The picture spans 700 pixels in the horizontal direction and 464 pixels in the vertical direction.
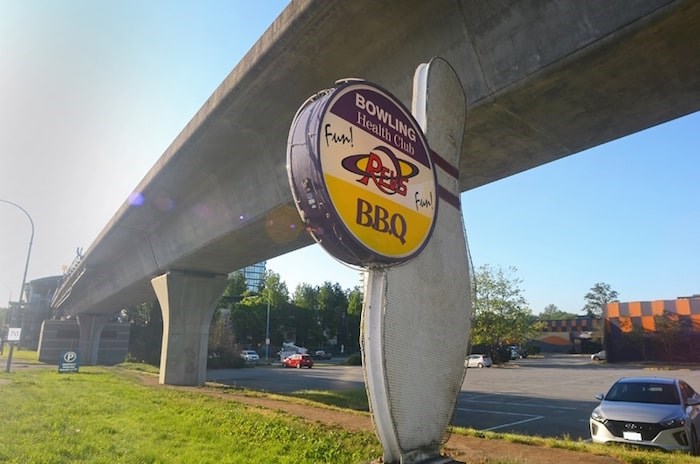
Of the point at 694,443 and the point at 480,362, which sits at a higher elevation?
the point at 694,443

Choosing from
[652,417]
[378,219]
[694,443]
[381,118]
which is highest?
[381,118]

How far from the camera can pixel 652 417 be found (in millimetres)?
8586

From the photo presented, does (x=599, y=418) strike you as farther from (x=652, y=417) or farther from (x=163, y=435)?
(x=163, y=435)

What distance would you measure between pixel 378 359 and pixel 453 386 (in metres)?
2.00

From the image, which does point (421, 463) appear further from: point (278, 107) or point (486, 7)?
point (278, 107)

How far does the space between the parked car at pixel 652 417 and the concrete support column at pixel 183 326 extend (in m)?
17.2

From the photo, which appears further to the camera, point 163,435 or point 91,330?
point 91,330

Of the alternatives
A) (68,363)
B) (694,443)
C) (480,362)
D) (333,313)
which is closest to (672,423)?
(694,443)

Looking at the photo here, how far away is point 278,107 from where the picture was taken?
36.4 ft

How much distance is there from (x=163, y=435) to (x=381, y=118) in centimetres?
720

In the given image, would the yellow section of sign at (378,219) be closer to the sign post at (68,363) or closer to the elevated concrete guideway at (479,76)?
the elevated concrete guideway at (479,76)

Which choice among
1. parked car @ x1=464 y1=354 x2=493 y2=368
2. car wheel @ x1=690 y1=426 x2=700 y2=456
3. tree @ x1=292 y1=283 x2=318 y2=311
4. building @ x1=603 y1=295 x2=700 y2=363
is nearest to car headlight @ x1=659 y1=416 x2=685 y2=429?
car wheel @ x1=690 y1=426 x2=700 y2=456

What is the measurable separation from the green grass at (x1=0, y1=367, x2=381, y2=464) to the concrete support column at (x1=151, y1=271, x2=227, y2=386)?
7.47 m

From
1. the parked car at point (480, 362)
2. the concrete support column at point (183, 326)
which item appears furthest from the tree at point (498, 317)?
the concrete support column at point (183, 326)
